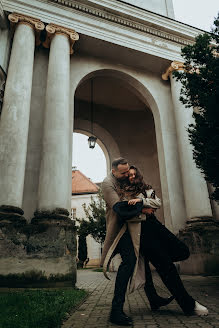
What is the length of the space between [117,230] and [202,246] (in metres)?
5.73

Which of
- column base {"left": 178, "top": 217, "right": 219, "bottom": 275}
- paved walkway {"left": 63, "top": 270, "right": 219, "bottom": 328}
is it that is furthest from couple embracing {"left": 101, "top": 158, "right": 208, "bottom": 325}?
column base {"left": 178, "top": 217, "right": 219, "bottom": 275}

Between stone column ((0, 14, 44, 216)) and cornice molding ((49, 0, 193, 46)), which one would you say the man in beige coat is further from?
cornice molding ((49, 0, 193, 46))

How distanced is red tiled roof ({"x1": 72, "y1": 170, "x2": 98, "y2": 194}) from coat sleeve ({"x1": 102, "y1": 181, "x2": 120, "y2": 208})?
113 feet

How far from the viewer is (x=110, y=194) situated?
3340mm

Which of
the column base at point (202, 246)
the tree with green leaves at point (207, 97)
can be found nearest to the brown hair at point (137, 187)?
the tree with green leaves at point (207, 97)

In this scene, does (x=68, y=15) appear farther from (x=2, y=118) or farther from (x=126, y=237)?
(x=126, y=237)

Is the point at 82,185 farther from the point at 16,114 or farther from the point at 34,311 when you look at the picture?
the point at 34,311

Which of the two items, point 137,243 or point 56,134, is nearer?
point 137,243

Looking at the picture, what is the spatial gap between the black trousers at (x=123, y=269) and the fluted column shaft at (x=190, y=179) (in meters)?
6.22

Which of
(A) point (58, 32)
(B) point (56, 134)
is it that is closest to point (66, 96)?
(B) point (56, 134)

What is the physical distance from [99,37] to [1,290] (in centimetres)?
887

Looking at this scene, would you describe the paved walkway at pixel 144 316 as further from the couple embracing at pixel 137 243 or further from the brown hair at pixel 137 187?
the brown hair at pixel 137 187

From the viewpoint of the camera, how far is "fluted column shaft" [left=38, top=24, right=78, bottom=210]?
22.7 ft

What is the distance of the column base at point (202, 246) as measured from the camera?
7.80 metres
